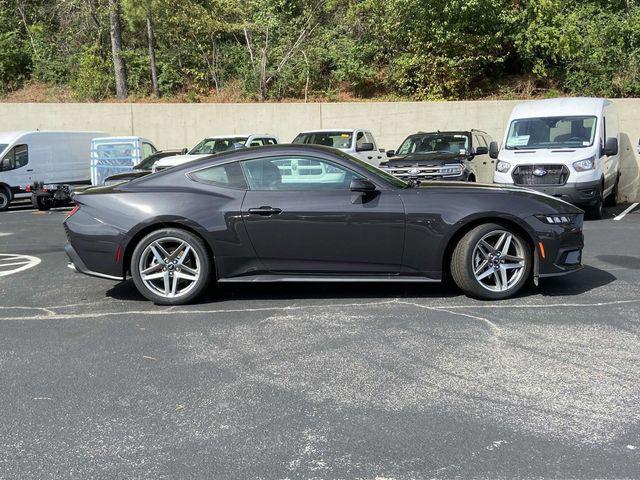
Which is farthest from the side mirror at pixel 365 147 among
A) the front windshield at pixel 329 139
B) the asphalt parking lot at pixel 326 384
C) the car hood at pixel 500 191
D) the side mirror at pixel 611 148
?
the car hood at pixel 500 191

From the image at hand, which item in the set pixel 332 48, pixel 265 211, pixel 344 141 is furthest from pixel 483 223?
pixel 332 48

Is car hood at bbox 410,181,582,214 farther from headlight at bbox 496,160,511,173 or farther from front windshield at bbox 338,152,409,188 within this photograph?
headlight at bbox 496,160,511,173

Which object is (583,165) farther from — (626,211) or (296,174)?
(296,174)

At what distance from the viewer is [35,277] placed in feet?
25.6

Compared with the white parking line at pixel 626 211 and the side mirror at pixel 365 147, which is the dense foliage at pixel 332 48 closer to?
the white parking line at pixel 626 211

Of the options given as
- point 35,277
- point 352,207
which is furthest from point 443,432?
point 35,277

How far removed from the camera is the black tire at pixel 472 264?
6.05 metres

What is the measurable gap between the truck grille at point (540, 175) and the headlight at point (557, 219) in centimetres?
640

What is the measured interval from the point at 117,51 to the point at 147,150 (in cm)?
962

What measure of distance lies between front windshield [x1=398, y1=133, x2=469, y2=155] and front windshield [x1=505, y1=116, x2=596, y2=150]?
156 centimetres

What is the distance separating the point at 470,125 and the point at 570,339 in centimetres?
1665

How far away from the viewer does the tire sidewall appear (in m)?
6.04

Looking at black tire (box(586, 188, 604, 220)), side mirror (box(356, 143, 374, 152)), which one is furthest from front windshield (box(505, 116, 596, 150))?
side mirror (box(356, 143, 374, 152))

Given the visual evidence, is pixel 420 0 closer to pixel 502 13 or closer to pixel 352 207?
pixel 502 13
